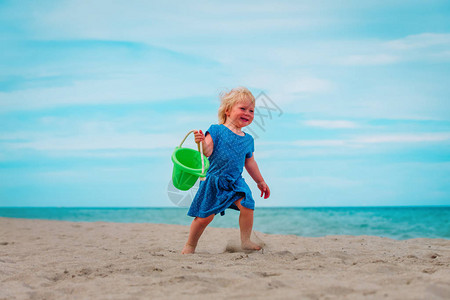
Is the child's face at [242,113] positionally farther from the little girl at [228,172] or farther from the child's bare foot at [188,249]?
the child's bare foot at [188,249]

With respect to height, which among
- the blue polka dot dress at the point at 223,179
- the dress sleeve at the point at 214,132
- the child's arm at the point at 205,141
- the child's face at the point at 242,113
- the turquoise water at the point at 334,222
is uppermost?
the child's face at the point at 242,113

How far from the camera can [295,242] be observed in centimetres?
592

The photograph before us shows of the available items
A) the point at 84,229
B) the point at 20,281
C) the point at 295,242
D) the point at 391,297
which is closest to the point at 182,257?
the point at 20,281

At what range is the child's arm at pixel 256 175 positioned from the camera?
4469 millimetres

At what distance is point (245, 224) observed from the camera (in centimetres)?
409

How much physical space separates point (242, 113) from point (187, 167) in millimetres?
891

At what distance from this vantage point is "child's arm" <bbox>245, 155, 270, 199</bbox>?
4.47 meters

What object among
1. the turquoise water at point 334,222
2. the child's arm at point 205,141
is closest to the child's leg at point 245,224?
the child's arm at point 205,141

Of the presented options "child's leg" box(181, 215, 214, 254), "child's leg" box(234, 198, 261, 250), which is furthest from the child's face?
"child's leg" box(181, 215, 214, 254)

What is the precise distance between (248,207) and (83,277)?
5.37 feet

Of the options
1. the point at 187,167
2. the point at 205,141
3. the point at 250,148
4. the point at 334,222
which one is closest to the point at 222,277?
the point at 187,167

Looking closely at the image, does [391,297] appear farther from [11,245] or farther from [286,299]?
[11,245]

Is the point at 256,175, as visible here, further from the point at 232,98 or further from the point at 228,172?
the point at 232,98

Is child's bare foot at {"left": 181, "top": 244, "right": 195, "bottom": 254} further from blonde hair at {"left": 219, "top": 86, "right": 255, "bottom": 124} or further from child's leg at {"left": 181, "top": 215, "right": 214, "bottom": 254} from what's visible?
blonde hair at {"left": 219, "top": 86, "right": 255, "bottom": 124}
